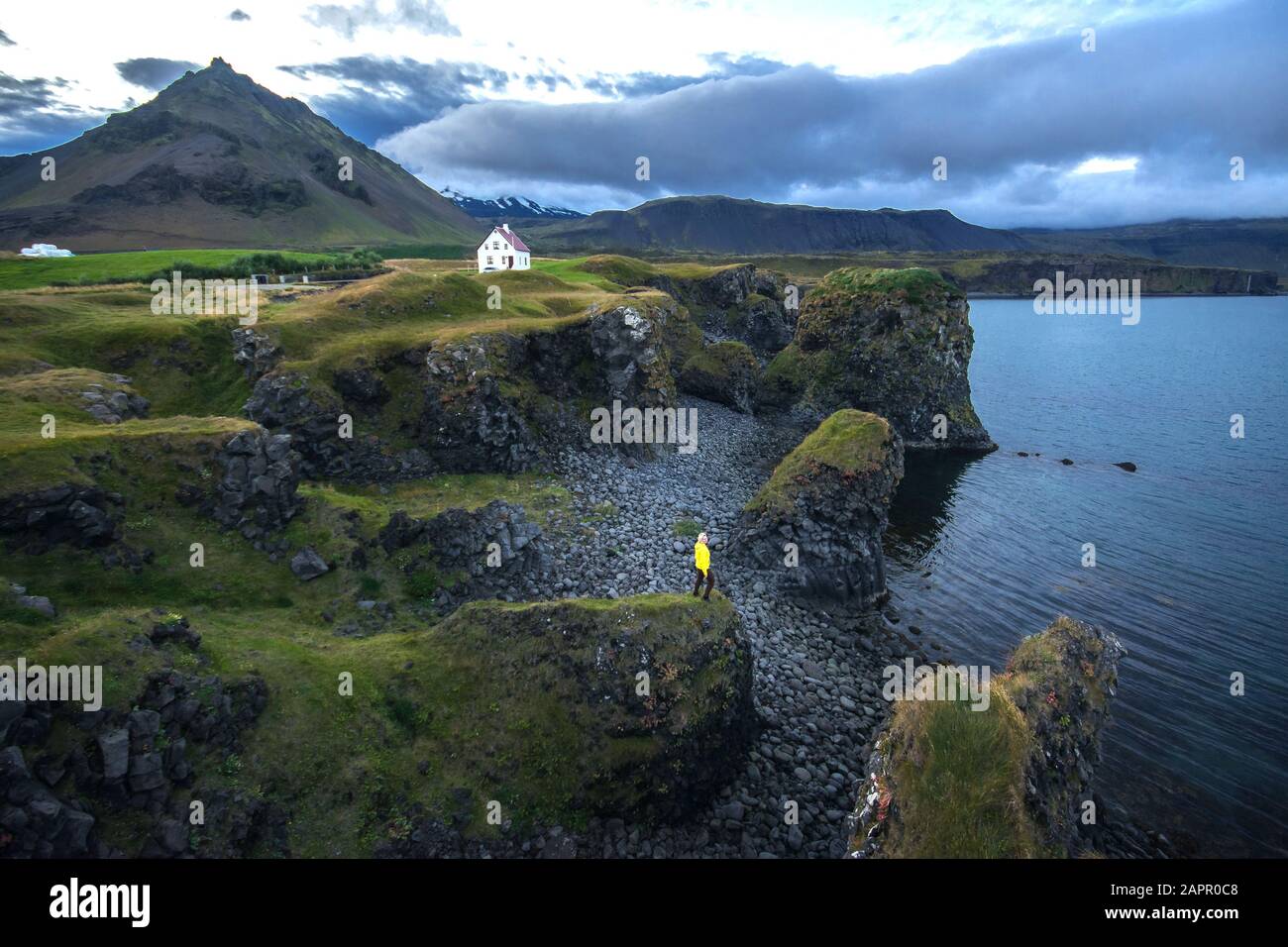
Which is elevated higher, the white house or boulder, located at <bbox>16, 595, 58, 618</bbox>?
the white house

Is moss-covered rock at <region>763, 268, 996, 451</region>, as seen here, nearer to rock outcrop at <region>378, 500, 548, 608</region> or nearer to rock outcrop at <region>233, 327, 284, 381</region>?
rock outcrop at <region>378, 500, 548, 608</region>

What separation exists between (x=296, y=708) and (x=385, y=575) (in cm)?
965

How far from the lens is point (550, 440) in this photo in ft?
148

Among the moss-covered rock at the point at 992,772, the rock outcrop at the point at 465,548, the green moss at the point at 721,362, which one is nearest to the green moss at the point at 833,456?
the rock outcrop at the point at 465,548

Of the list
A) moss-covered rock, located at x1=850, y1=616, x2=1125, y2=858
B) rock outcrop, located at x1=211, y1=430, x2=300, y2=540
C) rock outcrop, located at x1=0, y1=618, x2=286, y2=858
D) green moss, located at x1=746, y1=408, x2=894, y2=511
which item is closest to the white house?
green moss, located at x1=746, y1=408, x2=894, y2=511

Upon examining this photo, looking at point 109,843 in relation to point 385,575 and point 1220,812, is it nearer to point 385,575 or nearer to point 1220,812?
point 385,575

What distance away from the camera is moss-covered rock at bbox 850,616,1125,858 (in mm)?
13930

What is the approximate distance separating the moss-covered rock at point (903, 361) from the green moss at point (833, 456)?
30765 mm

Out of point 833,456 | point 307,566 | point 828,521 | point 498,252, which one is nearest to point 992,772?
point 828,521

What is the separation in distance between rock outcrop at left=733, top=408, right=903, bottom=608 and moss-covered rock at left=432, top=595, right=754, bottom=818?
1318 cm

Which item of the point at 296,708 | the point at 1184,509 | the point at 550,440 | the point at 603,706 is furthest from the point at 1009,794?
the point at 1184,509

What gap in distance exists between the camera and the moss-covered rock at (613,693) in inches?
737

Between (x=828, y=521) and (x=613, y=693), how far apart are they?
20.3 metres

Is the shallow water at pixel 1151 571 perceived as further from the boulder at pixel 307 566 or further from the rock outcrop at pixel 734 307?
the rock outcrop at pixel 734 307
